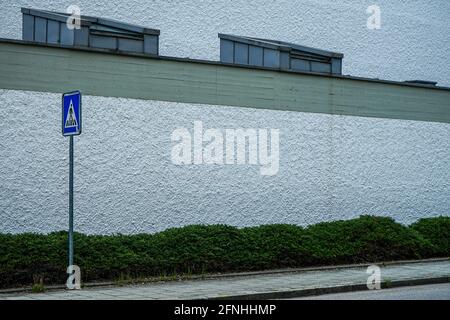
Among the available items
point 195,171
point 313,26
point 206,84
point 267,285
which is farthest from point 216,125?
point 313,26

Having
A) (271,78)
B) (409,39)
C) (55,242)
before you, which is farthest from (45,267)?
(409,39)

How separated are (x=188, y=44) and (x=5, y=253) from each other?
887cm

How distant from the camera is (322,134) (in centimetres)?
1786

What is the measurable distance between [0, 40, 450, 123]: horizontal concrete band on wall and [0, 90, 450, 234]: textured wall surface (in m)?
0.24

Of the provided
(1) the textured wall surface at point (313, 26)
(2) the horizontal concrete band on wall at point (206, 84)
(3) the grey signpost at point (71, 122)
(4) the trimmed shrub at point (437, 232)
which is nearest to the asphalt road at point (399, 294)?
(3) the grey signpost at point (71, 122)

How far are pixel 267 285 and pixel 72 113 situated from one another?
435 centimetres

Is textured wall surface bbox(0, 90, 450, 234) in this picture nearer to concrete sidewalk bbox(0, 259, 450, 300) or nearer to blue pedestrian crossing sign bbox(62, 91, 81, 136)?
blue pedestrian crossing sign bbox(62, 91, 81, 136)

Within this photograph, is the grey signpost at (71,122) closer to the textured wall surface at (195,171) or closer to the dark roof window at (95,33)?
the textured wall surface at (195,171)

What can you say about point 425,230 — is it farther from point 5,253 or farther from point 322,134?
point 5,253

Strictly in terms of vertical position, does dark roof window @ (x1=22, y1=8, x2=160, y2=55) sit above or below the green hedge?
above

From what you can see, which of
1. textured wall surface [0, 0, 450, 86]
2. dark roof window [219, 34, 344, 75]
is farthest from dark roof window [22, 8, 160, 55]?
dark roof window [219, 34, 344, 75]

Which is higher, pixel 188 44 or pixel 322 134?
pixel 188 44

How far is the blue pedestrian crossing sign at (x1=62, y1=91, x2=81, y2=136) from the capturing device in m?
11.7
